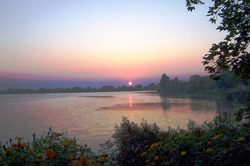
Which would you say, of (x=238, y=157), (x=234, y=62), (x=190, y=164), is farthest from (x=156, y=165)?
(x=234, y=62)

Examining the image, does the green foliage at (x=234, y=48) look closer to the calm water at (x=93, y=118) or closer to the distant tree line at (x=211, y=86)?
the distant tree line at (x=211, y=86)

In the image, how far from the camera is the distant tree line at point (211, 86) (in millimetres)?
41763

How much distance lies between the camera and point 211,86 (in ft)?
257

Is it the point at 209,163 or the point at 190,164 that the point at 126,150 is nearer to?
the point at 190,164

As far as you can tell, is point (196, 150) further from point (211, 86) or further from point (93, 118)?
point (211, 86)

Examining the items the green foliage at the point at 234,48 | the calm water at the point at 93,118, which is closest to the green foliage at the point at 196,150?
the green foliage at the point at 234,48

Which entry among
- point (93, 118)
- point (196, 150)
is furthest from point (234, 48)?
point (93, 118)

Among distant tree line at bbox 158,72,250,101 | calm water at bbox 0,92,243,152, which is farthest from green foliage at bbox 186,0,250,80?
calm water at bbox 0,92,243,152

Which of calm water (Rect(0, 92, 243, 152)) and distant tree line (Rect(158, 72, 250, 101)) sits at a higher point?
distant tree line (Rect(158, 72, 250, 101))

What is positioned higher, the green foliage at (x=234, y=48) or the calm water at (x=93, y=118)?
the green foliage at (x=234, y=48)

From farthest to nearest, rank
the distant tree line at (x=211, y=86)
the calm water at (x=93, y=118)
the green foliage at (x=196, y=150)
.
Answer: the distant tree line at (x=211, y=86) → the calm water at (x=93, y=118) → the green foliage at (x=196, y=150)

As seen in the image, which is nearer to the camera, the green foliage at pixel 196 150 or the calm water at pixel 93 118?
the green foliage at pixel 196 150

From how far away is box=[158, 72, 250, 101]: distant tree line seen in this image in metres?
41.8

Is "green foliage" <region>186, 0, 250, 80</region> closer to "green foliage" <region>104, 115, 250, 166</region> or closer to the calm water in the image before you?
"green foliage" <region>104, 115, 250, 166</region>
